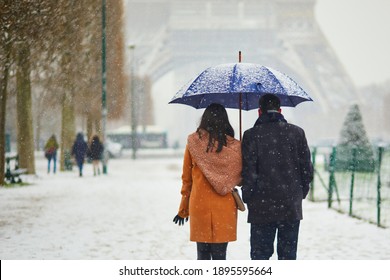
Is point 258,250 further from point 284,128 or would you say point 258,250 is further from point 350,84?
point 350,84

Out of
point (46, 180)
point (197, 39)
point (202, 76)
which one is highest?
point (197, 39)

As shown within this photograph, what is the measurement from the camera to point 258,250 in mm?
5012

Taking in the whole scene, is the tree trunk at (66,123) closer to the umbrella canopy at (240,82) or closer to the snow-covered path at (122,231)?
the snow-covered path at (122,231)

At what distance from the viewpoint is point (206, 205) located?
15.7ft

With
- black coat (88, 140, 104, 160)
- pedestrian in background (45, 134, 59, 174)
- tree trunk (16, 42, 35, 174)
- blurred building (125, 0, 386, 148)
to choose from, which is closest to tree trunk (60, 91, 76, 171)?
pedestrian in background (45, 134, 59, 174)

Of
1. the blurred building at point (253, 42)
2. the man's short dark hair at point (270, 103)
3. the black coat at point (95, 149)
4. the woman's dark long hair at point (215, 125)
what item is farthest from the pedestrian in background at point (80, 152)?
the blurred building at point (253, 42)

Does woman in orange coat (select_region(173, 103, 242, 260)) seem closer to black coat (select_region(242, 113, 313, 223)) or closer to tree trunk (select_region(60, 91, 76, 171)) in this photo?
black coat (select_region(242, 113, 313, 223))

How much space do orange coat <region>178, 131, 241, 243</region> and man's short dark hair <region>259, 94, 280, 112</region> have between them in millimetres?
357

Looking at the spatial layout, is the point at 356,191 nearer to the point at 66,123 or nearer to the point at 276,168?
the point at 66,123

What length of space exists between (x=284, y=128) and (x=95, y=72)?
17.1 m

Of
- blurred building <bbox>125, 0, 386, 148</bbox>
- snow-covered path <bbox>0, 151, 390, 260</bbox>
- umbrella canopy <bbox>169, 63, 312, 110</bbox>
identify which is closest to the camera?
umbrella canopy <bbox>169, 63, 312, 110</bbox>

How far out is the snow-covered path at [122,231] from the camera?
7.32m

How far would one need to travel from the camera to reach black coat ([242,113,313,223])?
16.0 feet
